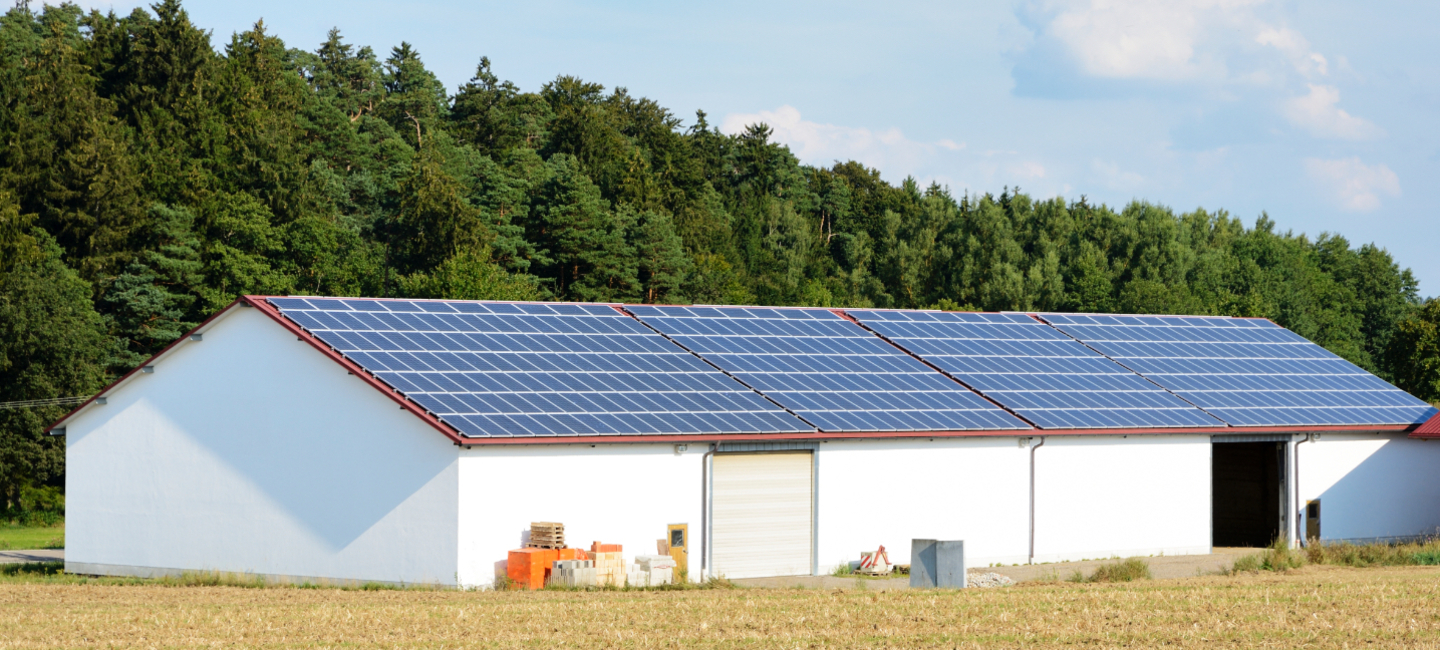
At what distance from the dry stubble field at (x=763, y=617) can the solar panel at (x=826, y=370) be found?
295 inches

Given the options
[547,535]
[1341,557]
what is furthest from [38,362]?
[1341,557]

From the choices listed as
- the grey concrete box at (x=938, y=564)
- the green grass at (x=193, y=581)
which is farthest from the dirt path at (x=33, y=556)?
the grey concrete box at (x=938, y=564)

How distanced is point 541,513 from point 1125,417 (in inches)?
660

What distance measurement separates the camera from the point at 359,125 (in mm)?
118500

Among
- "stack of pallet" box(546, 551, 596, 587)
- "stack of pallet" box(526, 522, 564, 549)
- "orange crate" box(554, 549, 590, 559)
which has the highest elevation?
"stack of pallet" box(526, 522, 564, 549)

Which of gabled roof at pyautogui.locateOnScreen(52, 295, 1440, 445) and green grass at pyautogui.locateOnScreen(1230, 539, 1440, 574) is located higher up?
gabled roof at pyautogui.locateOnScreen(52, 295, 1440, 445)

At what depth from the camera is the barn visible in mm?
31031

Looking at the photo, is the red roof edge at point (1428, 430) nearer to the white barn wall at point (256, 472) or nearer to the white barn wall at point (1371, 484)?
the white barn wall at point (1371, 484)

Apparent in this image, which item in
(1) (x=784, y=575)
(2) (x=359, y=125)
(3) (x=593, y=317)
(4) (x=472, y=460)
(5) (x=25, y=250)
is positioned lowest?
(1) (x=784, y=575)

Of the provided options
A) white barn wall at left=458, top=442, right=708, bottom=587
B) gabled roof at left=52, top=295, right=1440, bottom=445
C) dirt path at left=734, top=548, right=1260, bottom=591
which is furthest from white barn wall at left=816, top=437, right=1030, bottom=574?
white barn wall at left=458, top=442, right=708, bottom=587

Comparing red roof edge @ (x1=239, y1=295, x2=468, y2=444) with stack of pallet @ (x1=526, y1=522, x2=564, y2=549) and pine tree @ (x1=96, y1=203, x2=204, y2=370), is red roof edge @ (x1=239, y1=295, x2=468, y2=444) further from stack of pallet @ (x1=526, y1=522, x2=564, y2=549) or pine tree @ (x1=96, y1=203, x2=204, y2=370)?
pine tree @ (x1=96, y1=203, x2=204, y2=370)

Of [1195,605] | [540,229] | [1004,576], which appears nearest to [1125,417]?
[1004,576]

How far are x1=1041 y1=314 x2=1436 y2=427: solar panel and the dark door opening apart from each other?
160 cm

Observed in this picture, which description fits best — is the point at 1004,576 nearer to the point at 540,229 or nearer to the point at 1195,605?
the point at 1195,605
